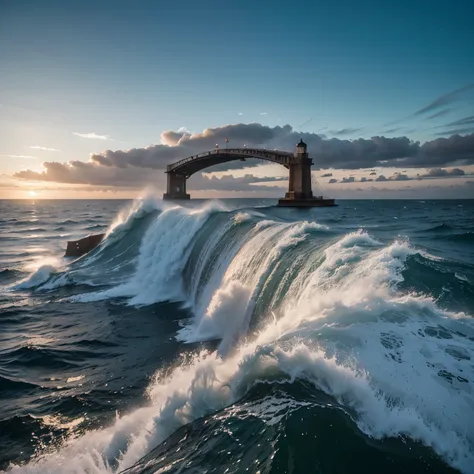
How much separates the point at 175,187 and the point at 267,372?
67.7 metres

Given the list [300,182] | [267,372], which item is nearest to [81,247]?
[267,372]

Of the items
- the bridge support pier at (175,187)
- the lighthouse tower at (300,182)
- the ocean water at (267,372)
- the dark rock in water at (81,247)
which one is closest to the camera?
the ocean water at (267,372)

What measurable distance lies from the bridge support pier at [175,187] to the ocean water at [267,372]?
57009 mm

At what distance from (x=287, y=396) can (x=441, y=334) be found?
2.77m

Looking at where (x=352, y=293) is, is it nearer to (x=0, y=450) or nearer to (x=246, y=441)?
(x=246, y=441)

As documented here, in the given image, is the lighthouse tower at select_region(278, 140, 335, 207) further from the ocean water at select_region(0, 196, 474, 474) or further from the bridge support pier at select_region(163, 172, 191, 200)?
the bridge support pier at select_region(163, 172, 191, 200)

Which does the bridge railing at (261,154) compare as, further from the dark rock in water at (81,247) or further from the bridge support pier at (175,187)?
the dark rock in water at (81,247)

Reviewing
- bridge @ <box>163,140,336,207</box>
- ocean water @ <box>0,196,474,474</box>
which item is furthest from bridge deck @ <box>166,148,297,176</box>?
ocean water @ <box>0,196,474,474</box>

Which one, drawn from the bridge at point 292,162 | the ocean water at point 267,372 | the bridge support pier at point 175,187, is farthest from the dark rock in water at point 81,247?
the bridge support pier at point 175,187

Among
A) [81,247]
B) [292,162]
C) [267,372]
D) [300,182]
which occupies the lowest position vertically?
[81,247]

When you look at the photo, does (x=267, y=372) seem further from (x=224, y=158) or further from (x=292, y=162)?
(x=224, y=158)

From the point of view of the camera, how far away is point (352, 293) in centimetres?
613

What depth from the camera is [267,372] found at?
4871 millimetres

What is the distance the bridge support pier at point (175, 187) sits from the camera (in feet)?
225
